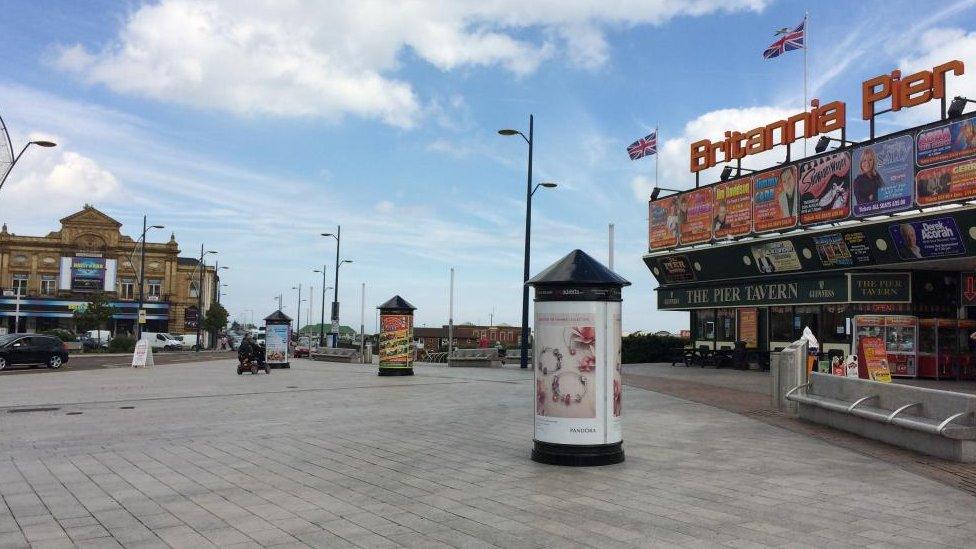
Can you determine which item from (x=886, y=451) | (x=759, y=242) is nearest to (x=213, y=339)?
(x=759, y=242)

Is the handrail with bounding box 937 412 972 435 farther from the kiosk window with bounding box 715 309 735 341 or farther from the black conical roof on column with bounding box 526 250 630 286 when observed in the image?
the kiosk window with bounding box 715 309 735 341

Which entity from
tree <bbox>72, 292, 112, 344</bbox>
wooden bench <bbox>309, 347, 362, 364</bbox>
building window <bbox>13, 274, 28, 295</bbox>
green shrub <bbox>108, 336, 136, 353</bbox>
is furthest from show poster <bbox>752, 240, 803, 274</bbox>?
building window <bbox>13, 274, 28, 295</bbox>

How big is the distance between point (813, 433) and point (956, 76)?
57.0 ft

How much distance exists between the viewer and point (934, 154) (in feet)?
74.2

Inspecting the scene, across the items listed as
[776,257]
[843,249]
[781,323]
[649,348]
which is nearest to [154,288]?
[649,348]

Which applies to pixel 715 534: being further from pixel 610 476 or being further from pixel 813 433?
pixel 813 433

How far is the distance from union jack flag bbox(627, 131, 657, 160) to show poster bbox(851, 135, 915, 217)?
490 inches

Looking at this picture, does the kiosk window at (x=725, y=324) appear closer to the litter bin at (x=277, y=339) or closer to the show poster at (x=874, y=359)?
the show poster at (x=874, y=359)

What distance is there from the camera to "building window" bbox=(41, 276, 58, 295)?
8531 cm

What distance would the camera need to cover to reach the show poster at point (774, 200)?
28.5 meters

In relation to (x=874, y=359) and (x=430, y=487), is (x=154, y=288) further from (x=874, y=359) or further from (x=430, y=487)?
(x=430, y=487)

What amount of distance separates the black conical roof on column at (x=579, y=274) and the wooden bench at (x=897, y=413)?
14.3 ft

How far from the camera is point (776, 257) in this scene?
1164 inches

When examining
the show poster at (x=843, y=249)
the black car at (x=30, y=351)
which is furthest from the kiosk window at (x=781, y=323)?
the black car at (x=30, y=351)
